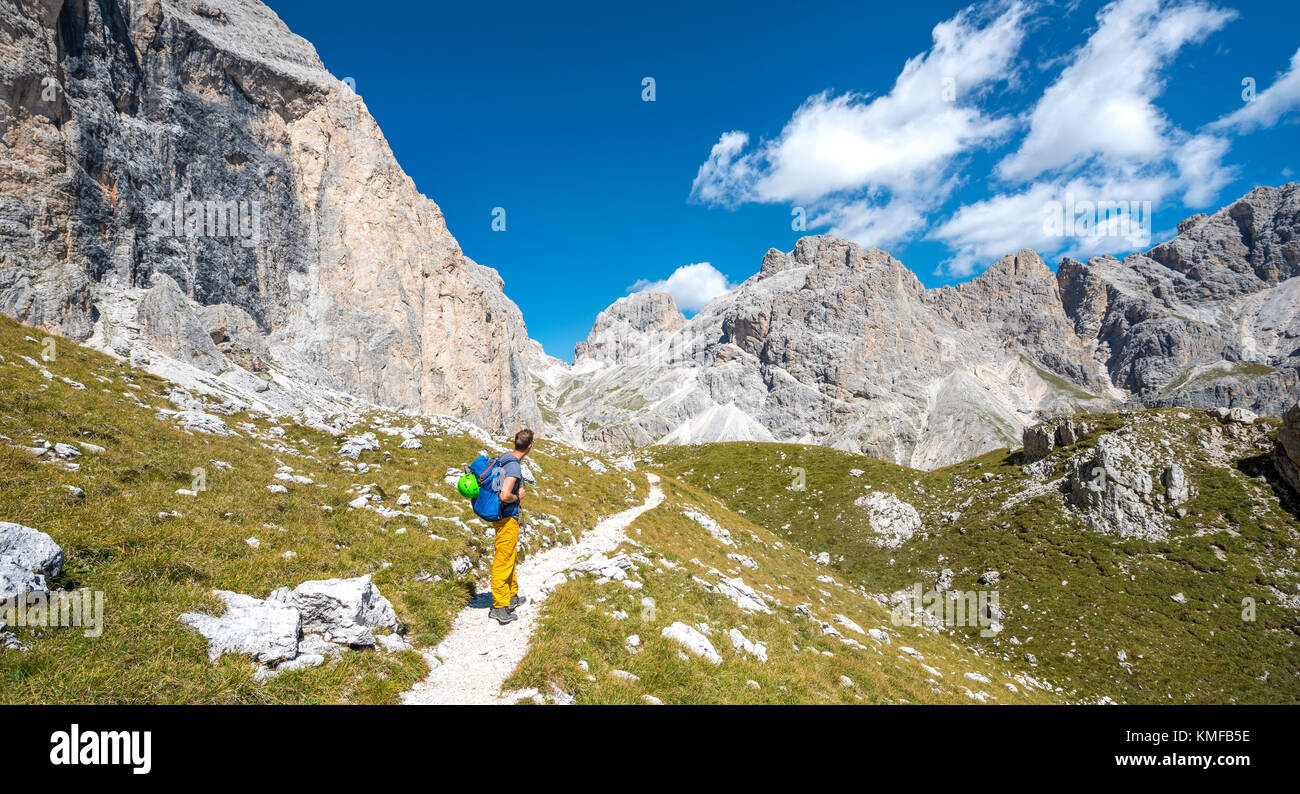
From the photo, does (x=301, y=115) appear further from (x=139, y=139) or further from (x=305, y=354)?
(x=305, y=354)

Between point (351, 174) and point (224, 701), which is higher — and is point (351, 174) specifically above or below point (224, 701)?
above

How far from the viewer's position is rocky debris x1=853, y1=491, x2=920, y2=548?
154 ft

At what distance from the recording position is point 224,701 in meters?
6.10

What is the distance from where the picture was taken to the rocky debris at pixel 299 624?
723cm

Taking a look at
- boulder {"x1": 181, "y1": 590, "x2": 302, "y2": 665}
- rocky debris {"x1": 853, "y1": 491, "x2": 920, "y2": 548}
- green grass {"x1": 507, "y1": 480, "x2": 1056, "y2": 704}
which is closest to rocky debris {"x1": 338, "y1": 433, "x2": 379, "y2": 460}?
green grass {"x1": 507, "y1": 480, "x2": 1056, "y2": 704}

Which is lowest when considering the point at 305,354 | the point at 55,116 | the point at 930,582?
the point at 930,582

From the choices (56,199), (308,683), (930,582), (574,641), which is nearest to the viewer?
(308,683)

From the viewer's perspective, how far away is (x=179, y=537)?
10.0 metres

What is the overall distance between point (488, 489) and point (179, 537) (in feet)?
19.9

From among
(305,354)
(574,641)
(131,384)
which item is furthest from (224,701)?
(305,354)

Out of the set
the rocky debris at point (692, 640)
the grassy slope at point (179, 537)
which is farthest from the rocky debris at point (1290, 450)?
the grassy slope at point (179, 537)

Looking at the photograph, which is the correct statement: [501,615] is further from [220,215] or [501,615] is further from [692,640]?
[220,215]

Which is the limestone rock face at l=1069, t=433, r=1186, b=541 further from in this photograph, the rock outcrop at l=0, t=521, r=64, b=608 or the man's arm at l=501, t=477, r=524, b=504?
the rock outcrop at l=0, t=521, r=64, b=608
